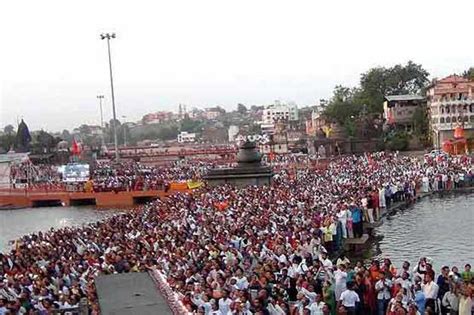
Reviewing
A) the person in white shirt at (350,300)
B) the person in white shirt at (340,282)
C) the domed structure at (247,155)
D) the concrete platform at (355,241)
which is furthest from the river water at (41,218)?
the person in white shirt at (350,300)

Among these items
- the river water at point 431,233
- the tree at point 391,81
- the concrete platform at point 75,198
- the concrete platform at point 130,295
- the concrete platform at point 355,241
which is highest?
the tree at point 391,81

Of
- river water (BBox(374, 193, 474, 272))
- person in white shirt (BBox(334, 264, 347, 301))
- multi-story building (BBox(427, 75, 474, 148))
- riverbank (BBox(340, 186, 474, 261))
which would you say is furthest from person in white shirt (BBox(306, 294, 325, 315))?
multi-story building (BBox(427, 75, 474, 148))

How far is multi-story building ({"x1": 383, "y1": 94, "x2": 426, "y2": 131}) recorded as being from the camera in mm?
95562

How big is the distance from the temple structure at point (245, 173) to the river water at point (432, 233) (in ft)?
30.1

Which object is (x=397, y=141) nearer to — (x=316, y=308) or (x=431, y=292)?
(x=431, y=292)

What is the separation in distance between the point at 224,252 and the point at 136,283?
16.7 ft

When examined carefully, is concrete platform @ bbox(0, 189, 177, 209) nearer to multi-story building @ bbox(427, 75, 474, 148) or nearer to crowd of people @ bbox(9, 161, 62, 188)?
crowd of people @ bbox(9, 161, 62, 188)

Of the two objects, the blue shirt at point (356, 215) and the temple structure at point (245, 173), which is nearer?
the blue shirt at point (356, 215)

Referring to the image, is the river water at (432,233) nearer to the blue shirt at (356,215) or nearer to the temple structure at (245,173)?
the blue shirt at (356,215)

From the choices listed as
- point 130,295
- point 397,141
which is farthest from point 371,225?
point 397,141

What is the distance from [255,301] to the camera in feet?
40.2

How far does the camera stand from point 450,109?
81438mm

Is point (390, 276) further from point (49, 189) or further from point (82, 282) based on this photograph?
point (49, 189)

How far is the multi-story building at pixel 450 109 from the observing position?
80062 mm
